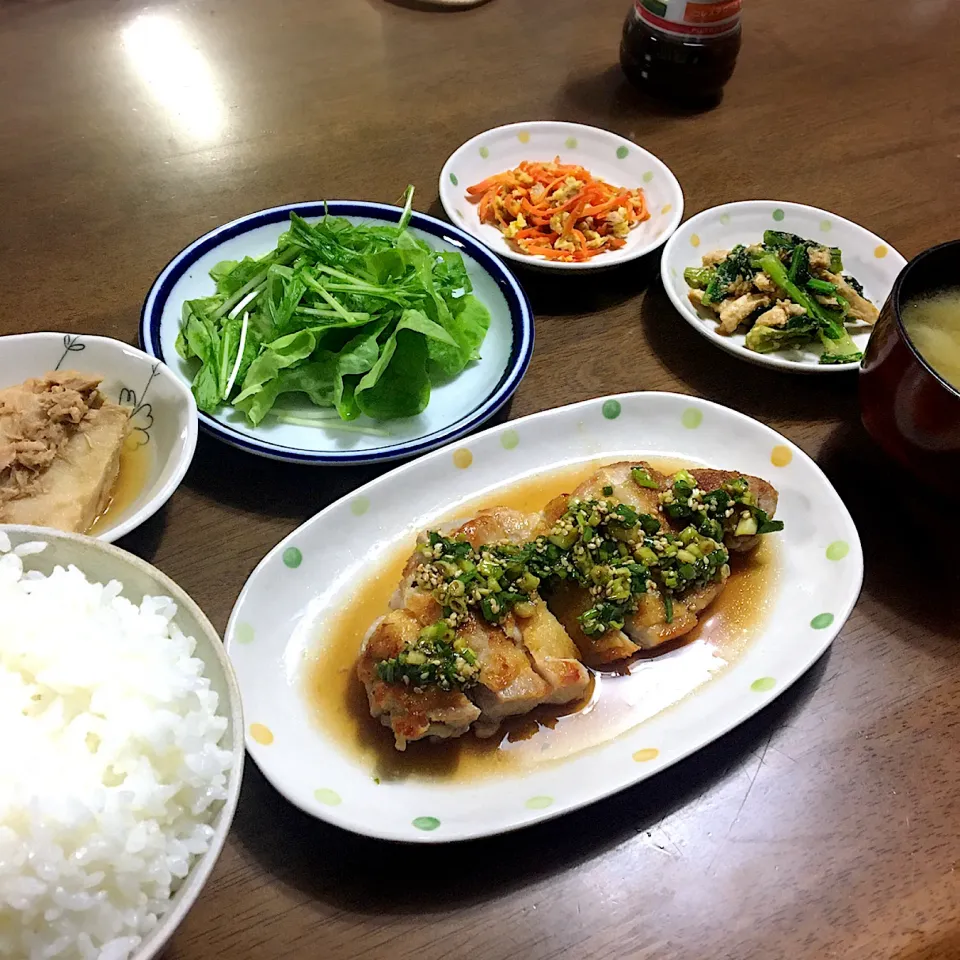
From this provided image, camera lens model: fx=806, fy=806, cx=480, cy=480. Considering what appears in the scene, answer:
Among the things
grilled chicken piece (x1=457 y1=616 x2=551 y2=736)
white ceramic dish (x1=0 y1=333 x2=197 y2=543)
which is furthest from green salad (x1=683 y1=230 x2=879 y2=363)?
white ceramic dish (x1=0 y1=333 x2=197 y2=543)

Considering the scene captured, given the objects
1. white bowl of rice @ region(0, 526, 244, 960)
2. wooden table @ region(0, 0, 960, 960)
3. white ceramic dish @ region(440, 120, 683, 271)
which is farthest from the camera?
white ceramic dish @ region(440, 120, 683, 271)

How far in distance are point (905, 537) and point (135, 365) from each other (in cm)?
188

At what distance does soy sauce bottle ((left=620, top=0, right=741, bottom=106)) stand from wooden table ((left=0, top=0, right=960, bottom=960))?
10 cm

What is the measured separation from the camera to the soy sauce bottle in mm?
2803

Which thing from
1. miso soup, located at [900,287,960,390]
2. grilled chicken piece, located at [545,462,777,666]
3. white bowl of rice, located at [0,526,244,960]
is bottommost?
grilled chicken piece, located at [545,462,777,666]

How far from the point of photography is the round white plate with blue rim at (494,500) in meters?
1.43

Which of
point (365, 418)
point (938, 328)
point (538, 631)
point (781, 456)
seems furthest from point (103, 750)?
point (938, 328)

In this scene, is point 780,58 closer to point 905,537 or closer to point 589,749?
point 905,537

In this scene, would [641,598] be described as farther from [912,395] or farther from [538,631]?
[912,395]

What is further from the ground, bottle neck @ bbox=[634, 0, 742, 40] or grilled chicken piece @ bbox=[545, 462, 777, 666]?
bottle neck @ bbox=[634, 0, 742, 40]

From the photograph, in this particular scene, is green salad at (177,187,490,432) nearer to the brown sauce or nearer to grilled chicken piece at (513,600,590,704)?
the brown sauce

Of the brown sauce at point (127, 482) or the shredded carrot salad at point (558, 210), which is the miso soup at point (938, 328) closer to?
the shredded carrot salad at point (558, 210)

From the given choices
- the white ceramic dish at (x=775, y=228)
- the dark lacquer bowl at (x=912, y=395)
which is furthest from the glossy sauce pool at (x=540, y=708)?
the white ceramic dish at (x=775, y=228)

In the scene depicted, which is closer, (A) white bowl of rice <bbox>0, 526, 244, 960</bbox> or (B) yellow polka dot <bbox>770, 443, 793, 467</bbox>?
(A) white bowl of rice <bbox>0, 526, 244, 960</bbox>
